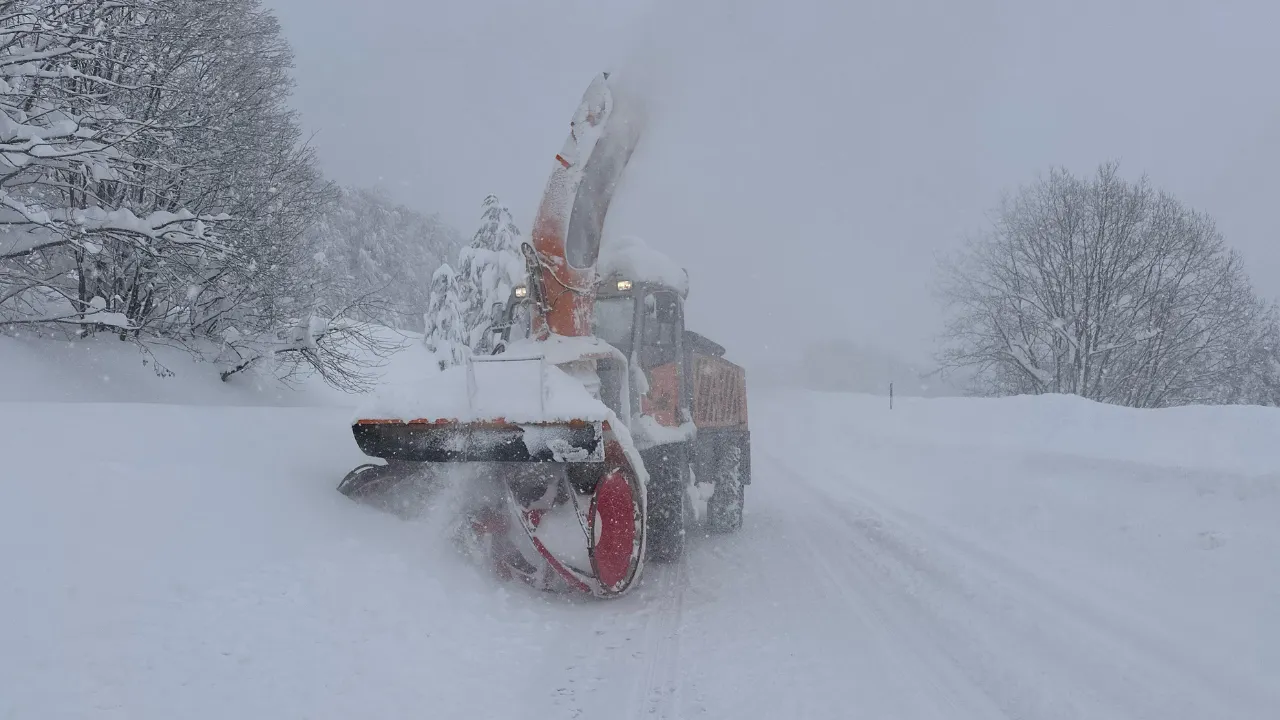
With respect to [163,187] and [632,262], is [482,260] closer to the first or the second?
[163,187]

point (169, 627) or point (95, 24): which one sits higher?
point (95, 24)

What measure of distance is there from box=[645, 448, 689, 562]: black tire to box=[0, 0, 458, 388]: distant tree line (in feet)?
18.9

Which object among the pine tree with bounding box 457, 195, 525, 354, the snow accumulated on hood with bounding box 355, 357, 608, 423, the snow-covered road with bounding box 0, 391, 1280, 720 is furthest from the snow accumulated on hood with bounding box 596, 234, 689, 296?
the pine tree with bounding box 457, 195, 525, 354

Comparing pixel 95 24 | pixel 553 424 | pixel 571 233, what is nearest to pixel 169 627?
pixel 553 424

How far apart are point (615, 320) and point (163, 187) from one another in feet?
28.1

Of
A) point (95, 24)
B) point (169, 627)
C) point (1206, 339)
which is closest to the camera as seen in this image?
point (169, 627)

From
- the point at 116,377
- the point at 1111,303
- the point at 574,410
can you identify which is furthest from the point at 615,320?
the point at 1111,303

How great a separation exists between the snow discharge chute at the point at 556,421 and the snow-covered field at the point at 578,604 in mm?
395

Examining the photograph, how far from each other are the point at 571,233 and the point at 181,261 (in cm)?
779

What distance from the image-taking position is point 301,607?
14.4 ft

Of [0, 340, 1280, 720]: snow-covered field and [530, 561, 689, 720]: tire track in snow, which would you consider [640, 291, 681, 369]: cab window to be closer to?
[0, 340, 1280, 720]: snow-covered field

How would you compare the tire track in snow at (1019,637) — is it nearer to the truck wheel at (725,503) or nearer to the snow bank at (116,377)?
the truck wheel at (725,503)

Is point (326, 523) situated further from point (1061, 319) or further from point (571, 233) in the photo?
point (1061, 319)

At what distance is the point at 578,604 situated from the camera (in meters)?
5.75
